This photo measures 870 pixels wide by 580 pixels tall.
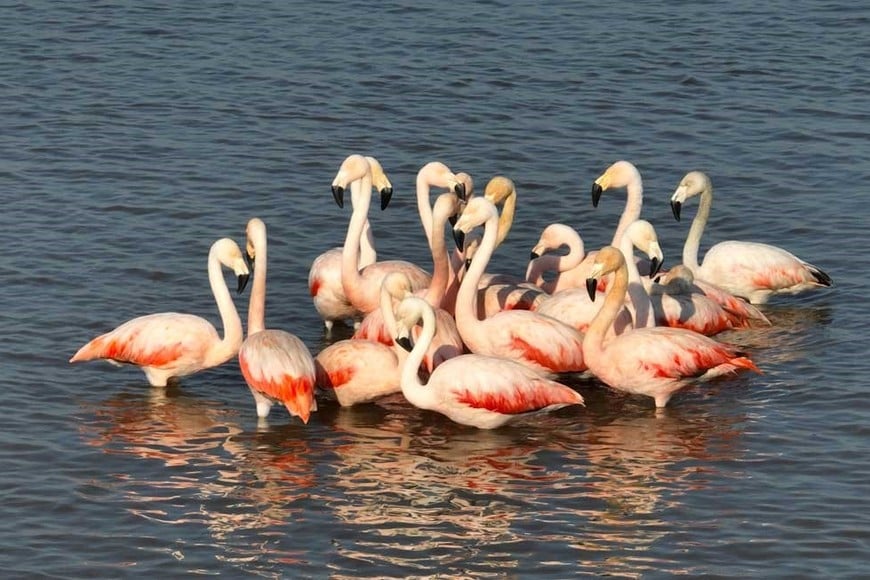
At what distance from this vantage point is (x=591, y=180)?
598 inches

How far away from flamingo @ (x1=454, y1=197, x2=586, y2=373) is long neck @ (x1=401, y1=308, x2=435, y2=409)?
0.69 metres

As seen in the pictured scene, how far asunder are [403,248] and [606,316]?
11.4 ft

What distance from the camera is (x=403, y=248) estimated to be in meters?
13.9

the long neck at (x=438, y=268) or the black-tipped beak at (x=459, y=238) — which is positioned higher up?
the black-tipped beak at (x=459, y=238)

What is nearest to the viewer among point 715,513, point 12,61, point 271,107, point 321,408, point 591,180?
point 715,513

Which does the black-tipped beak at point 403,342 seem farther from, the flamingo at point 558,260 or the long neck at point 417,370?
the flamingo at point 558,260

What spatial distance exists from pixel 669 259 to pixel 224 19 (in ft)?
27.5

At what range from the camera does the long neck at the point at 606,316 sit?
10.8 meters

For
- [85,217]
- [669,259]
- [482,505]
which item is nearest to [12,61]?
[85,217]

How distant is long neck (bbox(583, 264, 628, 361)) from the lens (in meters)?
10.8

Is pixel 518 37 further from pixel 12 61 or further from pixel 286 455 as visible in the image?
pixel 286 455

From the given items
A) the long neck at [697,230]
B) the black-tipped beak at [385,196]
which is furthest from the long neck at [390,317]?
the long neck at [697,230]

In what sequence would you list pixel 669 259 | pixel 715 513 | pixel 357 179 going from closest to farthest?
pixel 715 513 < pixel 357 179 < pixel 669 259

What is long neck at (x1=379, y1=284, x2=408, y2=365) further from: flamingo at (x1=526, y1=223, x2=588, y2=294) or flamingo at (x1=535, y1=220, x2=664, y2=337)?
flamingo at (x1=526, y1=223, x2=588, y2=294)
